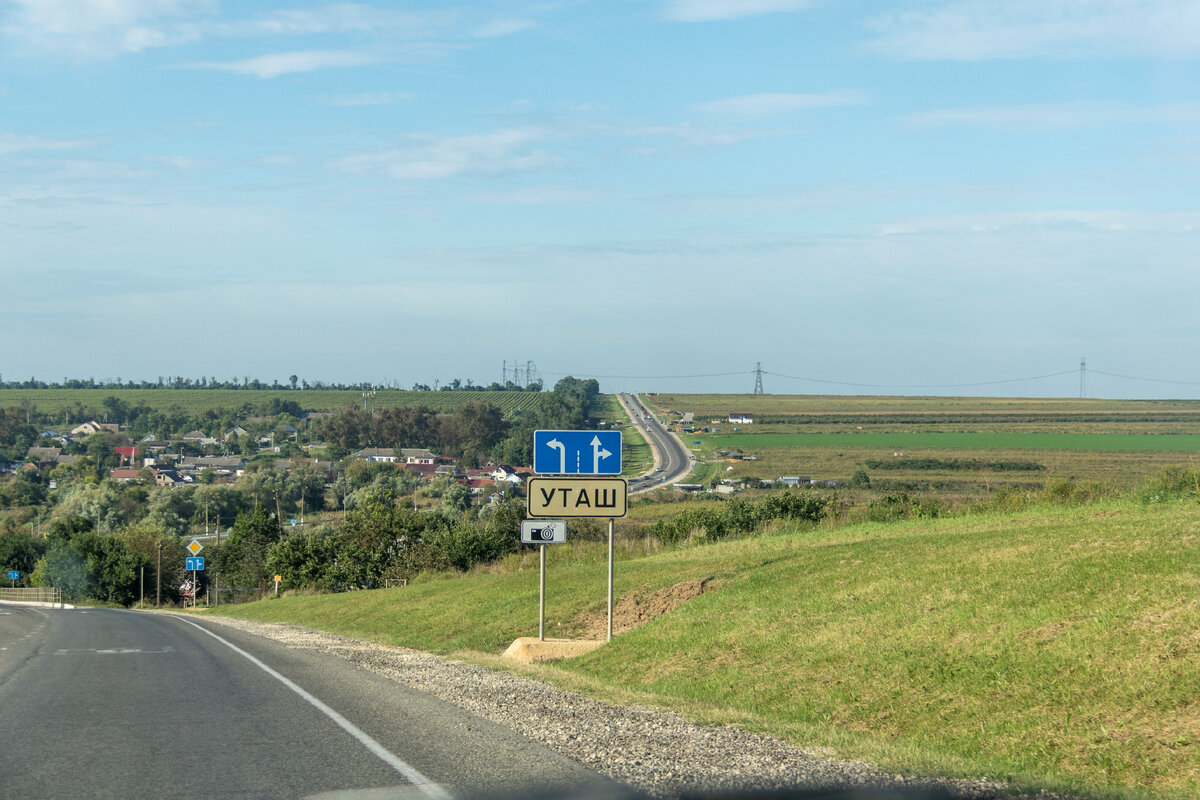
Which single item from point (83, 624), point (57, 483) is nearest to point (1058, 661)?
point (83, 624)

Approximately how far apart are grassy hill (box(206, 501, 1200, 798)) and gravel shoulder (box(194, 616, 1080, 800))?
46cm

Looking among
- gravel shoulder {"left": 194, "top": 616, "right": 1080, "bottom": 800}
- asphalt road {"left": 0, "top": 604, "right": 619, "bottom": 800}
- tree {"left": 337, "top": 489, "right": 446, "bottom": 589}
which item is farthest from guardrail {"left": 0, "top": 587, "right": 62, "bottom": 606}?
gravel shoulder {"left": 194, "top": 616, "right": 1080, "bottom": 800}

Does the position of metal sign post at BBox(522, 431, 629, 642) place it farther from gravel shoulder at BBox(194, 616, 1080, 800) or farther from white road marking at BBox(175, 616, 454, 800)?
white road marking at BBox(175, 616, 454, 800)

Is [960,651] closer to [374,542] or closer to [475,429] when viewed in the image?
[374,542]

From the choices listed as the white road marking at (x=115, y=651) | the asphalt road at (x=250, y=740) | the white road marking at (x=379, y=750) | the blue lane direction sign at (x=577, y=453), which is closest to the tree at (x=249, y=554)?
the white road marking at (x=115, y=651)

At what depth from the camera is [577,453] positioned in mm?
18062

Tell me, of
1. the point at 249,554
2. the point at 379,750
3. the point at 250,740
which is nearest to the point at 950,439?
the point at 249,554

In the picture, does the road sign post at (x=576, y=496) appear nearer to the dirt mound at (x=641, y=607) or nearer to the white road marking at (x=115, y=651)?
the dirt mound at (x=641, y=607)

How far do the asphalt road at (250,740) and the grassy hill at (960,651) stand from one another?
2623 mm

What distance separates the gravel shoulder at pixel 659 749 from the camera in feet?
23.6

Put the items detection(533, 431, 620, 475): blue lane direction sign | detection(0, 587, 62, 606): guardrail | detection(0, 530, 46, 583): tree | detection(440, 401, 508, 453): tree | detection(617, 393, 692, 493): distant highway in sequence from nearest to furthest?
1. detection(533, 431, 620, 475): blue lane direction sign
2. detection(0, 587, 62, 606): guardrail
3. detection(617, 393, 692, 493): distant highway
4. detection(0, 530, 46, 583): tree
5. detection(440, 401, 508, 453): tree

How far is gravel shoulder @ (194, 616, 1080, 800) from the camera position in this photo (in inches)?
284

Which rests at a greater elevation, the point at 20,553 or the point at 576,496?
the point at 576,496

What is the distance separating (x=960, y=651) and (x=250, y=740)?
23.4 feet
